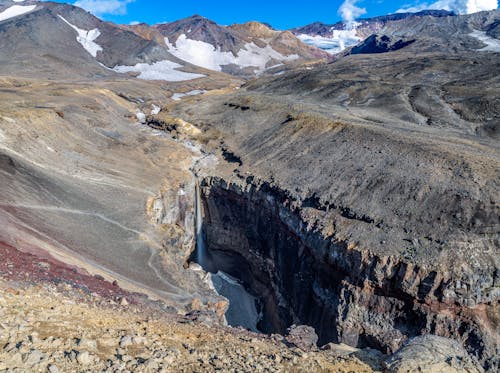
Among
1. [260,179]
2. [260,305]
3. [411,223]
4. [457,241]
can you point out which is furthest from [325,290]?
[260,179]

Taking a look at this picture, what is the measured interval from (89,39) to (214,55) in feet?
194

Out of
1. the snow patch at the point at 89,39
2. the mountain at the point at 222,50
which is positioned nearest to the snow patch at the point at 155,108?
the snow patch at the point at 89,39

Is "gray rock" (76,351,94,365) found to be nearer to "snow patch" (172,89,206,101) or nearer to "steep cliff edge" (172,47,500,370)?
"steep cliff edge" (172,47,500,370)

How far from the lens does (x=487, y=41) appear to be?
5408 inches

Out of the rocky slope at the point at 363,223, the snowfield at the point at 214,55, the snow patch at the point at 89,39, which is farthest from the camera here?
the snowfield at the point at 214,55

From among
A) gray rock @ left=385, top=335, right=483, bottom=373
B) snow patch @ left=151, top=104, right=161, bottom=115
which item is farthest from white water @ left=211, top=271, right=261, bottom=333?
snow patch @ left=151, top=104, right=161, bottom=115

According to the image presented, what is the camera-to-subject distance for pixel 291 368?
10.3 meters

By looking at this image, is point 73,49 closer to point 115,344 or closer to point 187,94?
point 187,94

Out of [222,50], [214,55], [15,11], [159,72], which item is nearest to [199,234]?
[159,72]

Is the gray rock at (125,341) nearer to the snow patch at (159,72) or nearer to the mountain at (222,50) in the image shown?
the snow patch at (159,72)

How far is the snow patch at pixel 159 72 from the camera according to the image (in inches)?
4847

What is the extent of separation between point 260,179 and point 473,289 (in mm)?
17390

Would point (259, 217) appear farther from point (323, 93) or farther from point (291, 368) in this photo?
point (323, 93)

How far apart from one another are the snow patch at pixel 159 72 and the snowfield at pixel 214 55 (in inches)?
1483
